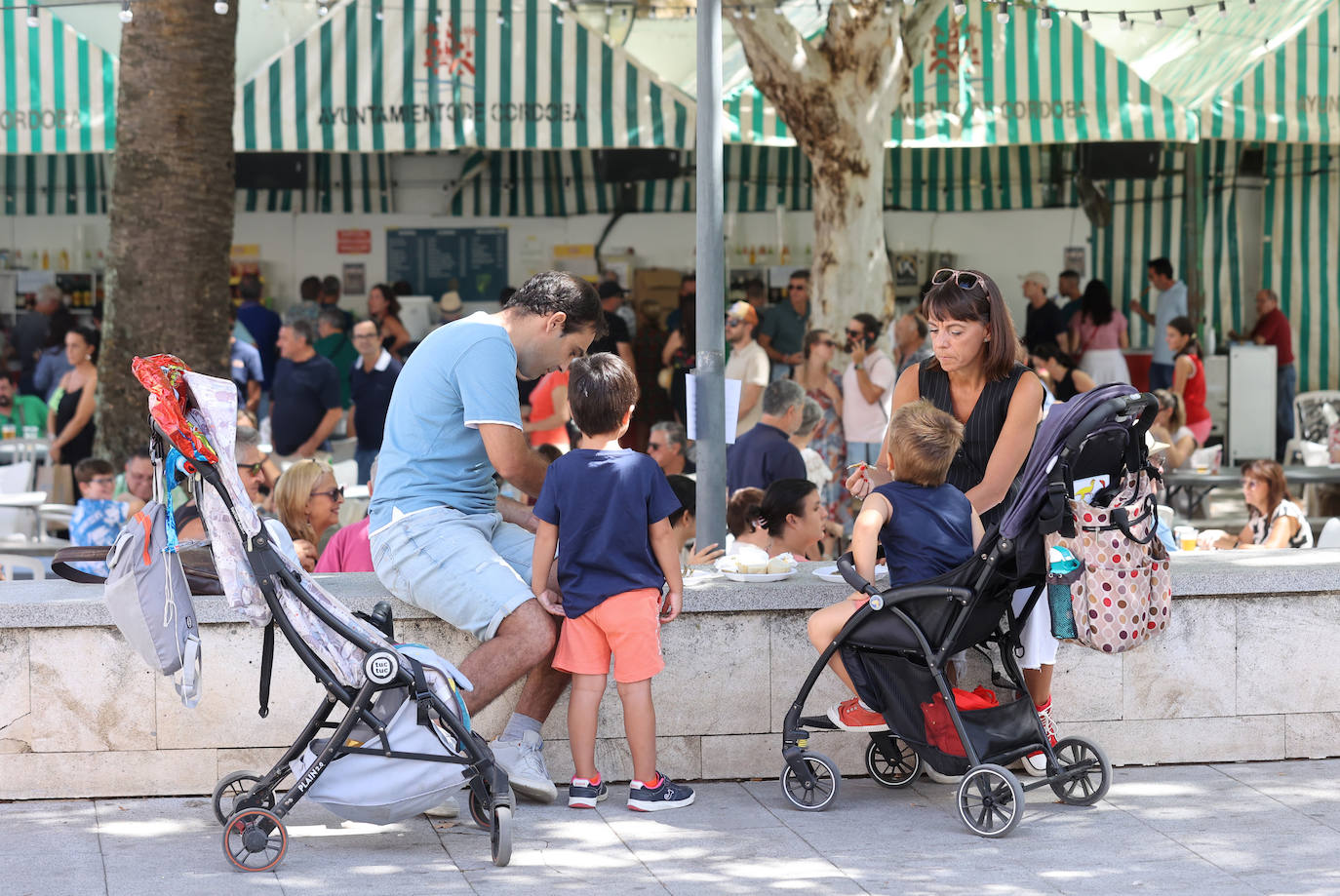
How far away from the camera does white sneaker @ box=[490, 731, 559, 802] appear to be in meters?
4.73

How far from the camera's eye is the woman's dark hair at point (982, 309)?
193 inches

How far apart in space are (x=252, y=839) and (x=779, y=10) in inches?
294

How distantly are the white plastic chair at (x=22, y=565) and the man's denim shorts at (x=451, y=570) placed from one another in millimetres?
3119

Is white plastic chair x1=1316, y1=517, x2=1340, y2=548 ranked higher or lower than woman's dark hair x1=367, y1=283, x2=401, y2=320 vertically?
lower

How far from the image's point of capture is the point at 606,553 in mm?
4664

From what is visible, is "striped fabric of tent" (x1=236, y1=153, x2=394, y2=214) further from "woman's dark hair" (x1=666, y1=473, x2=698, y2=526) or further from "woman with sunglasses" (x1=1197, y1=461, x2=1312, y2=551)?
"woman with sunglasses" (x1=1197, y1=461, x2=1312, y2=551)

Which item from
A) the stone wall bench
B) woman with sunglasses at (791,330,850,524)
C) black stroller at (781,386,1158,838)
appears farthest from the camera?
woman with sunglasses at (791,330,850,524)

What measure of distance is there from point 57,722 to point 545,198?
11064mm

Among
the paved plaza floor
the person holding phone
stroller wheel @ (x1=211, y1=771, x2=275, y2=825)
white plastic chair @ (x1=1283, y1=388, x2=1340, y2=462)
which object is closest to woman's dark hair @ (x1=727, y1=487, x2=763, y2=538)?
the paved plaza floor

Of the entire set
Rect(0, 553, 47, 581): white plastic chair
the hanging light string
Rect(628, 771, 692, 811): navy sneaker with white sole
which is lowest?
Rect(628, 771, 692, 811): navy sneaker with white sole

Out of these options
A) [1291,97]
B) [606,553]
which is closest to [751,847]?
[606,553]

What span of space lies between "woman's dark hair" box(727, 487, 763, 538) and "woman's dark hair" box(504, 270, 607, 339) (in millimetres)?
1885

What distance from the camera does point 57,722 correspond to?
16.1 ft

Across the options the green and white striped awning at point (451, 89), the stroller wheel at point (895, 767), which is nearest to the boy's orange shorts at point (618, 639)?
the stroller wheel at point (895, 767)
